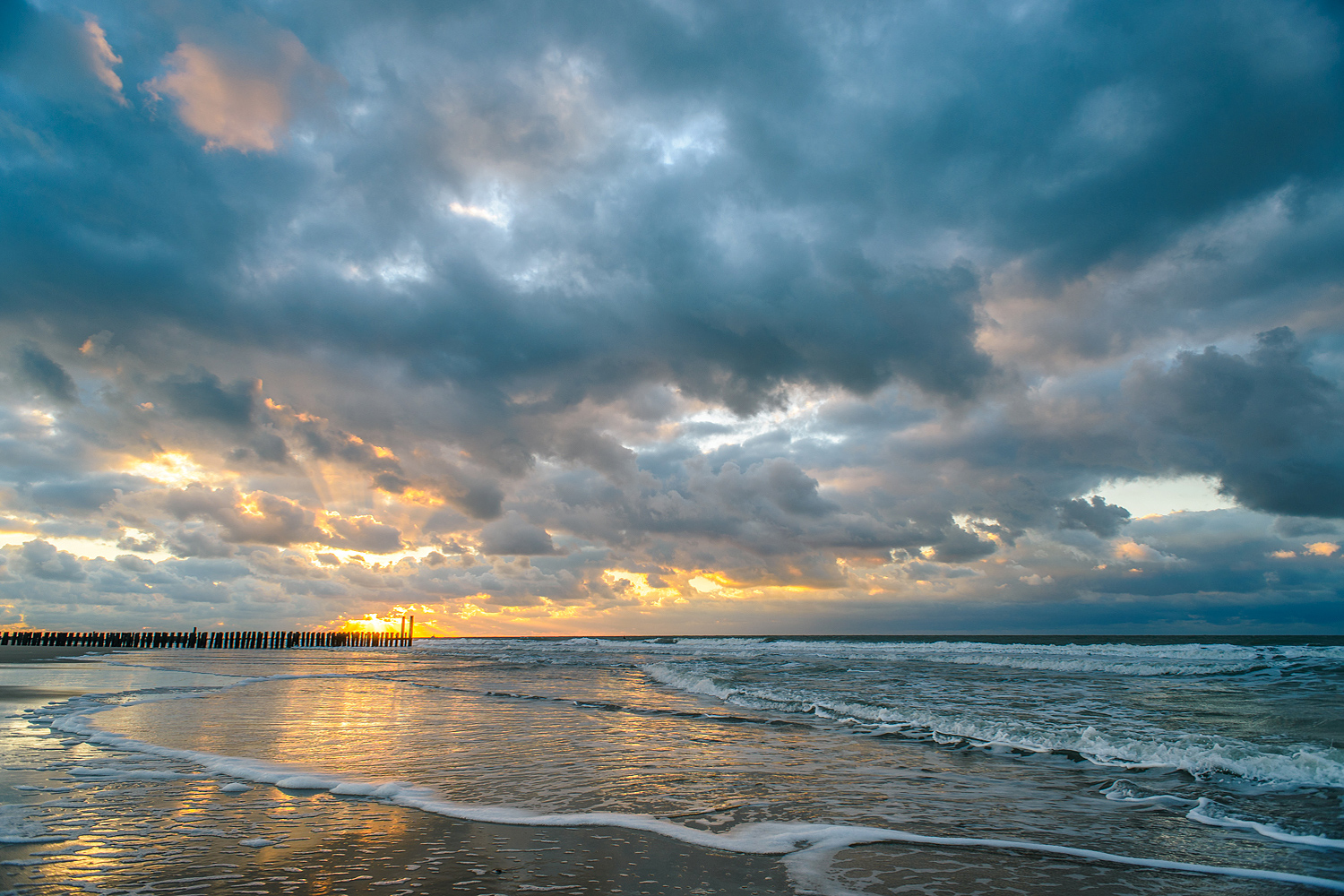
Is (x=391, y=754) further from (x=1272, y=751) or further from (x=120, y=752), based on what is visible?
(x=1272, y=751)

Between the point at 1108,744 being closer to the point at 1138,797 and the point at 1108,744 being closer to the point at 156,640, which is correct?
the point at 1138,797

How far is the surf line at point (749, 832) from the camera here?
554 centimetres

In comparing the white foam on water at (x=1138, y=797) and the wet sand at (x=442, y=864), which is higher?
the wet sand at (x=442, y=864)

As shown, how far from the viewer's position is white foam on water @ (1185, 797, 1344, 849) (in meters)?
6.29

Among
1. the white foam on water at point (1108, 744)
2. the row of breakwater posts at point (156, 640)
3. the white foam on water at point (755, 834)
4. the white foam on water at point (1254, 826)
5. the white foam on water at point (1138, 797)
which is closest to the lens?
the white foam on water at point (755, 834)

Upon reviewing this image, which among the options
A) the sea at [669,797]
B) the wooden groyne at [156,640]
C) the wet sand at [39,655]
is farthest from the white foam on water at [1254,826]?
the wooden groyne at [156,640]

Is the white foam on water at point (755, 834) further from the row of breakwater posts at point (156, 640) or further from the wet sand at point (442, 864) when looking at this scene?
the row of breakwater posts at point (156, 640)

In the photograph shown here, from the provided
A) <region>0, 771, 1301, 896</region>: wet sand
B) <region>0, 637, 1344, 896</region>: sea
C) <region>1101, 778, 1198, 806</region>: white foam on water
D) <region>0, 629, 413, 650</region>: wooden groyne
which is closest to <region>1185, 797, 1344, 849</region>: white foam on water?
<region>0, 637, 1344, 896</region>: sea

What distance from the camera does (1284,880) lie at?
5.26m

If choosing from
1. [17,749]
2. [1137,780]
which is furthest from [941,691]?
[17,749]

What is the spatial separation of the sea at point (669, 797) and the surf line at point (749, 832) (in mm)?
36

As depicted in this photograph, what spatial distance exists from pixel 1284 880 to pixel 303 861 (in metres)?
7.41

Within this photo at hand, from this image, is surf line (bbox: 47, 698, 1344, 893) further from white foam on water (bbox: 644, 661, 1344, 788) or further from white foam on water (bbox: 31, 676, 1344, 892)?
white foam on water (bbox: 644, 661, 1344, 788)

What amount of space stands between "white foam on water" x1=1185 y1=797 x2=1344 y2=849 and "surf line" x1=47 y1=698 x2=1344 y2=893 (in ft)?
4.26
